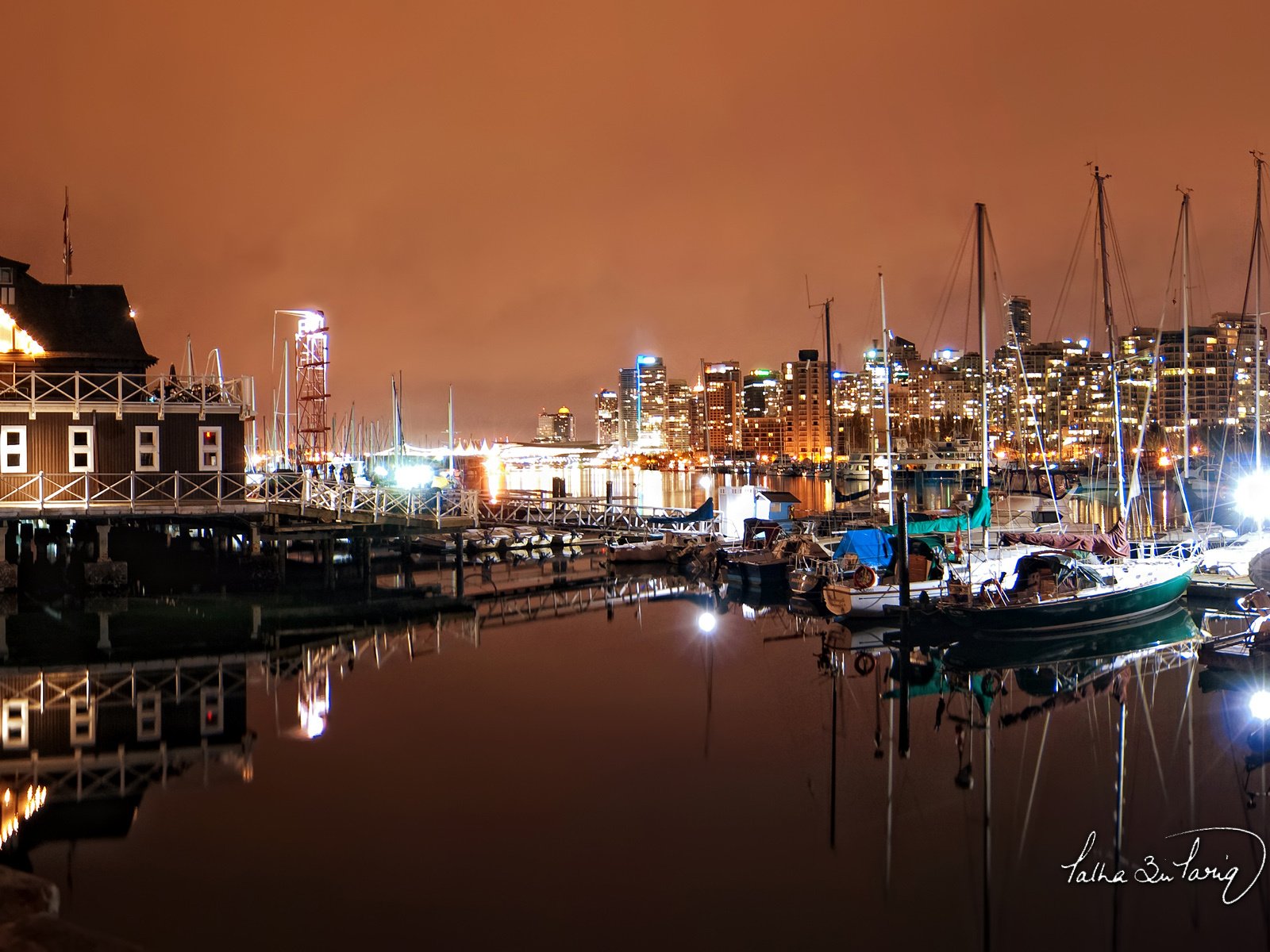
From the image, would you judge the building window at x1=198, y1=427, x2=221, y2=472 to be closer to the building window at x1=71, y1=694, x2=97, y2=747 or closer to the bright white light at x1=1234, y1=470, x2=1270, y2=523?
the building window at x1=71, y1=694, x2=97, y2=747

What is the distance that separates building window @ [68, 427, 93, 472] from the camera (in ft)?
108

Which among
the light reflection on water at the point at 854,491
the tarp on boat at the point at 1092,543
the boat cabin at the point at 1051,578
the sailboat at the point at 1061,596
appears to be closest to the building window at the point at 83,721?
the sailboat at the point at 1061,596

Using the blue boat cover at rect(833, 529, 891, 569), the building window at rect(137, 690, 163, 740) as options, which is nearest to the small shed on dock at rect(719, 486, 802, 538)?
the blue boat cover at rect(833, 529, 891, 569)

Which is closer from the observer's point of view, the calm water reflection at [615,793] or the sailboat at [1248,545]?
the calm water reflection at [615,793]

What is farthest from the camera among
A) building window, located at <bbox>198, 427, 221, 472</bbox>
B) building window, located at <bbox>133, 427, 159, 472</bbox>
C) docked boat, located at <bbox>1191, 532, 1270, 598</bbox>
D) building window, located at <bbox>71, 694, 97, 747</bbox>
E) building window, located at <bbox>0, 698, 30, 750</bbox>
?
building window, located at <bbox>198, 427, 221, 472</bbox>

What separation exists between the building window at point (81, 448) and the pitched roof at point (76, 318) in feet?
33.6

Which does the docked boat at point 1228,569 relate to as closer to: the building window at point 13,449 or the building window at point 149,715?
the building window at point 149,715

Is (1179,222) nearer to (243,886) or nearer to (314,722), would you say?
(314,722)

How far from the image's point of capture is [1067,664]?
25.3 metres

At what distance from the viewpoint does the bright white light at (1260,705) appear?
20062mm

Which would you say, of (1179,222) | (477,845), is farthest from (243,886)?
(1179,222)

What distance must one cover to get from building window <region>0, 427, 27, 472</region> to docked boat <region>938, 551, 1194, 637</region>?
1216 inches

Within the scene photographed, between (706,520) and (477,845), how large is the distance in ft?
123

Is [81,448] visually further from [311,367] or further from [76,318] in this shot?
[311,367]
